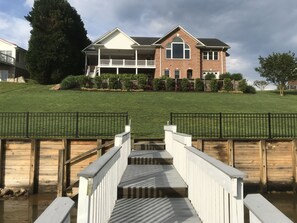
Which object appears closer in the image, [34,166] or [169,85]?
[34,166]

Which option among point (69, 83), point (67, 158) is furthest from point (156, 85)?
point (67, 158)

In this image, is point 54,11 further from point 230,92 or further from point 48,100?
point 230,92

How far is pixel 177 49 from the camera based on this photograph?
4322 cm

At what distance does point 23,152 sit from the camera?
13.9m

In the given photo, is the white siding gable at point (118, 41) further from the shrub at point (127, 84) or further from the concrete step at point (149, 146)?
the concrete step at point (149, 146)

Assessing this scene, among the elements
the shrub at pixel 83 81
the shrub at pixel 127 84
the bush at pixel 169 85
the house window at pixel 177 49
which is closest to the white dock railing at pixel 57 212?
the shrub at pixel 127 84

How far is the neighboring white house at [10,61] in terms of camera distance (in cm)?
4875

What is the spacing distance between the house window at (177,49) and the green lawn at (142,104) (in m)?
12.8

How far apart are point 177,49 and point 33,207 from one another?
34849 millimetres

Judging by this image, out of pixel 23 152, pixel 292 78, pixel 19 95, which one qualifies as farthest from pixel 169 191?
pixel 292 78

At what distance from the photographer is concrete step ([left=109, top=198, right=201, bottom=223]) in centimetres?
498

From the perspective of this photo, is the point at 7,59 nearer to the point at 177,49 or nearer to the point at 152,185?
the point at 177,49

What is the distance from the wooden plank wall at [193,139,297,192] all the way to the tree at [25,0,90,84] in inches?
1318

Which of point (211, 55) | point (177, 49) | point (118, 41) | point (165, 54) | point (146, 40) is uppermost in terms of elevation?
point (146, 40)
